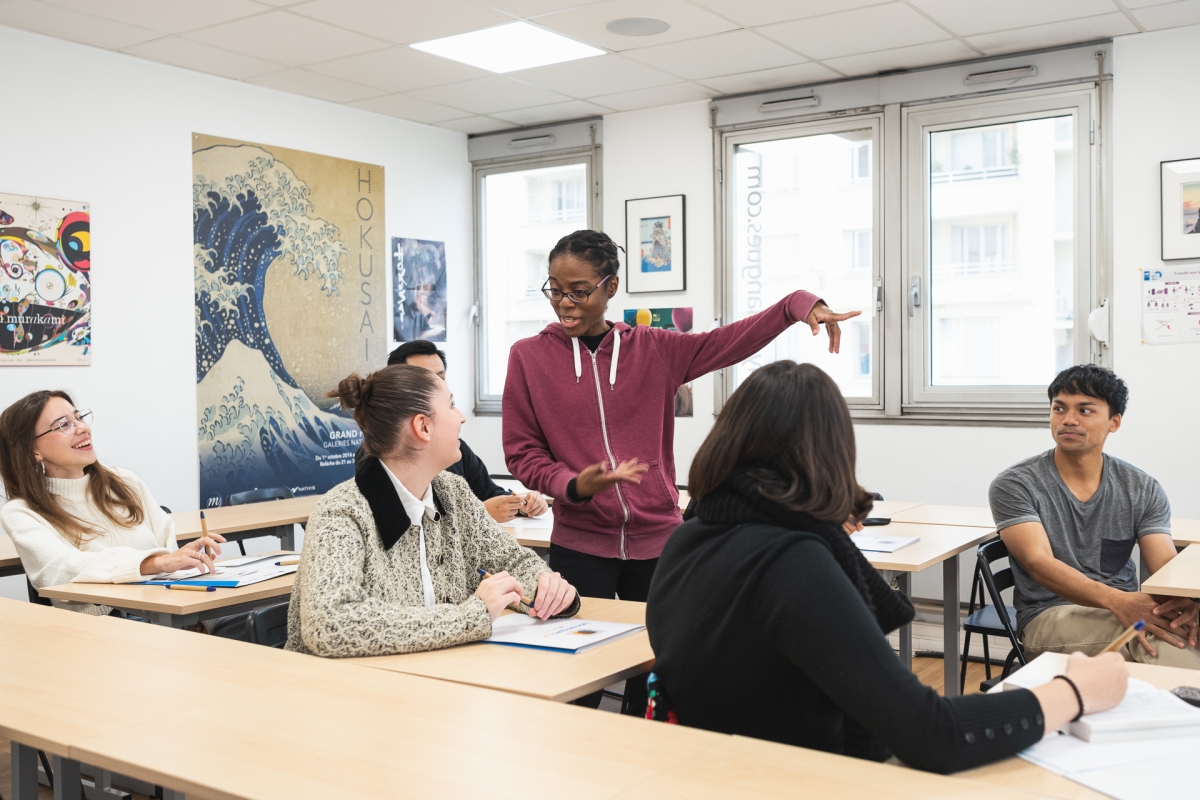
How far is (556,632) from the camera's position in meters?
2.15

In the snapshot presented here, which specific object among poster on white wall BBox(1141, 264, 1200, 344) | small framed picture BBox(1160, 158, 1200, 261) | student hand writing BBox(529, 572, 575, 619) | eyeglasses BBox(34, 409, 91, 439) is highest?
small framed picture BBox(1160, 158, 1200, 261)

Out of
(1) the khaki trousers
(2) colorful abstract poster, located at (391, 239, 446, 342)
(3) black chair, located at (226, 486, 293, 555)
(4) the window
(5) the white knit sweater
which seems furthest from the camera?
(2) colorful abstract poster, located at (391, 239, 446, 342)

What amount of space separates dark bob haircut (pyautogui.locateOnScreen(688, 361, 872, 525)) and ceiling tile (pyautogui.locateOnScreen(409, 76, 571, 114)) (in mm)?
4431

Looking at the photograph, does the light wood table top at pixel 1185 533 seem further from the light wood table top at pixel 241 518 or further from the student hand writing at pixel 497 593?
the light wood table top at pixel 241 518

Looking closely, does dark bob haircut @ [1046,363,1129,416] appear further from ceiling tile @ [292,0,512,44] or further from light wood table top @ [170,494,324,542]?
ceiling tile @ [292,0,512,44]

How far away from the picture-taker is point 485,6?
4.47 metres

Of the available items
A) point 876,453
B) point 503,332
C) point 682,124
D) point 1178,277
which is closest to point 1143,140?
point 1178,277

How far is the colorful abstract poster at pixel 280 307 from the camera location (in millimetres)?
5523

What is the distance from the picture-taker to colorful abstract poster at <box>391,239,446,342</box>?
6551mm

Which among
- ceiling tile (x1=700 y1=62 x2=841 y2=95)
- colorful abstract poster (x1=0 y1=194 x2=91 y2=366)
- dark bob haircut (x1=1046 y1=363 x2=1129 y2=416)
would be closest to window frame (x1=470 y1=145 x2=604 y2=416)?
ceiling tile (x1=700 y1=62 x2=841 y2=95)

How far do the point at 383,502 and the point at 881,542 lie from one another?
6.41ft

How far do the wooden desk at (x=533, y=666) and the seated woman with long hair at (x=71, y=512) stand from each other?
1.34 meters

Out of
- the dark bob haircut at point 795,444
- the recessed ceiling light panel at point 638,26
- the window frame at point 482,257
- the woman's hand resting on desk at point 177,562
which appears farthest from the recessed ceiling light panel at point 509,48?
the dark bob haircut at point 795,444

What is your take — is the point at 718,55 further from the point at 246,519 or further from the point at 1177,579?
the point at 1177,579
